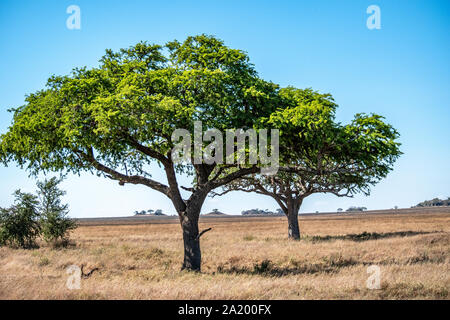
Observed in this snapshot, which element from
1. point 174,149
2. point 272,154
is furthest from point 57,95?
point 272,154

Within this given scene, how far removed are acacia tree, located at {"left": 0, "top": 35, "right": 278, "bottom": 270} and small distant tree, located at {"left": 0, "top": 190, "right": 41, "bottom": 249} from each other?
1584 centimetres

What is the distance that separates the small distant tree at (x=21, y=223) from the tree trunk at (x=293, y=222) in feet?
74.7

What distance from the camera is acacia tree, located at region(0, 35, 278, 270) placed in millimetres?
15109

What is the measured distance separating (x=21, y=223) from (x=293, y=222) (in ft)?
79.3

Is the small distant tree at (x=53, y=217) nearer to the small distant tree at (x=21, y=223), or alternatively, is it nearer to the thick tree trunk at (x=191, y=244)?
the small distant tree at (x=21, y=223)

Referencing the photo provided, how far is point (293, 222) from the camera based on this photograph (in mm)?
38500

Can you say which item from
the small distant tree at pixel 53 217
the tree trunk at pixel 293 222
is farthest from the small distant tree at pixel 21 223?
→ the tree trunk at pixel 293 222

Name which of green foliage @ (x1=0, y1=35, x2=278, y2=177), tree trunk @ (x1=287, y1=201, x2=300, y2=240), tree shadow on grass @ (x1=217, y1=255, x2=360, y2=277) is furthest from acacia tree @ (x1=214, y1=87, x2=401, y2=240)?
tree trunk @ (x1=287, y1=201, x2=300, y2=240)

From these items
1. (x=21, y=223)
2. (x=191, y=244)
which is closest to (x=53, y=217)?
(x=21, y=223)

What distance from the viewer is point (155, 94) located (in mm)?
16047

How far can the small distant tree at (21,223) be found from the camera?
3102 centimetres

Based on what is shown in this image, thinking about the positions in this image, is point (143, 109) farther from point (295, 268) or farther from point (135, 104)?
point (295, 268)
